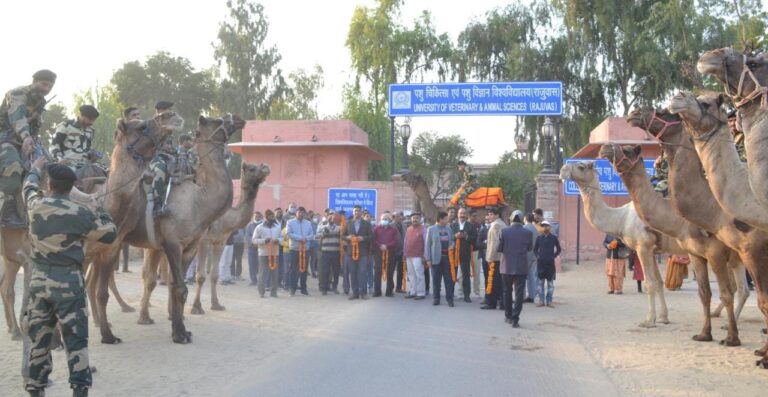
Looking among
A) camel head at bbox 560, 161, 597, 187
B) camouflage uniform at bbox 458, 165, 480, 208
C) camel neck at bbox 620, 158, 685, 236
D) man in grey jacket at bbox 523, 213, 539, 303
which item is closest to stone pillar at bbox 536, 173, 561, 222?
camouflage uniform at bbox 458, 165, 480, 208

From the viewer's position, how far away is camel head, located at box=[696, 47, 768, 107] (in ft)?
23.0

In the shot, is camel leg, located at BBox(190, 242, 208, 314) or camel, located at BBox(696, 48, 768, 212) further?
camel leg, located at BBox(190, 242, 208, 314)

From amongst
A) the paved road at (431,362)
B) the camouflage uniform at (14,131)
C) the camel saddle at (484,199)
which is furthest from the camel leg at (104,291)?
the camel saddle at (484,199)

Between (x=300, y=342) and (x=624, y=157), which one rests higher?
(x=624, y=157)

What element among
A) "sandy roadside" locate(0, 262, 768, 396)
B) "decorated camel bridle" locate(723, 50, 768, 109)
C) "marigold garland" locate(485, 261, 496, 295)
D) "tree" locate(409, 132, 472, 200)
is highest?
"tree" locate(409, 132, 472, 200)

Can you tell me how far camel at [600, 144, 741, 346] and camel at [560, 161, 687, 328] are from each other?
128cm

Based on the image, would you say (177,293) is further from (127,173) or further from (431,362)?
(431,362)

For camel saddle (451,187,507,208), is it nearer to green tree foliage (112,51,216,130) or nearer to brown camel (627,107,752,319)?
brown camel (627,107,752,319)

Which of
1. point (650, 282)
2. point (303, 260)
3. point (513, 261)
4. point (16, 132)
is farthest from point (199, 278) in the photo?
point (650, 282)

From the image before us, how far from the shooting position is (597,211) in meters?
14.3

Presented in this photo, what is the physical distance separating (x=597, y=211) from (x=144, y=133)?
29.8 ft

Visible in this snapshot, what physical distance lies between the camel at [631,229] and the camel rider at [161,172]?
7.58 m

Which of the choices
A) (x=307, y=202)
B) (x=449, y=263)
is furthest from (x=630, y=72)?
(x=449, y=263)

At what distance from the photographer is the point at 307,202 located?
95.2 feet
